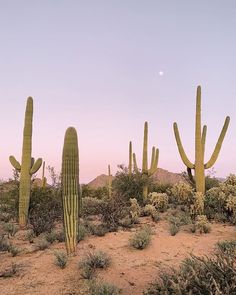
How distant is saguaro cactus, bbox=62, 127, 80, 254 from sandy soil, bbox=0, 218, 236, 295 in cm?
50

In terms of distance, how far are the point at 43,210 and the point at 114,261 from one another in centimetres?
698

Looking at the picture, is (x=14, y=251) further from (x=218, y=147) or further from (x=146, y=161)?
(x=146, y=161)

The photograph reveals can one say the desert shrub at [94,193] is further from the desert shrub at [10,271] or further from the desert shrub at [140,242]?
the desert shrub at [10,271]

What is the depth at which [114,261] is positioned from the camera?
25.6 ft

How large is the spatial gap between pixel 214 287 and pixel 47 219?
8.58 m

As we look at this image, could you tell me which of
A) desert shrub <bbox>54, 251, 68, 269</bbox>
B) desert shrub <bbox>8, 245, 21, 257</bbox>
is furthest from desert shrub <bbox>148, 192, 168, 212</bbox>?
desert shrub <bbox>54, 251, 68, 269</bbox>

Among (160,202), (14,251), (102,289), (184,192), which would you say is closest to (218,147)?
(184,192)

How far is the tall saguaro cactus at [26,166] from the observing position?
Answer: 13.0 metres

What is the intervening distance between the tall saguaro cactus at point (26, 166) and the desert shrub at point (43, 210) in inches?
17.3

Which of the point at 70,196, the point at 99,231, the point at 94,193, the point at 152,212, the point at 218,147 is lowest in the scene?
the point at 99,231

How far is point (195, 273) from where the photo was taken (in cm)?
463

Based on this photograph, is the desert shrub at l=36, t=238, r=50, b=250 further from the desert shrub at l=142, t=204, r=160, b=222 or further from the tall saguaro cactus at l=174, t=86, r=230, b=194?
the tall saguaro cactus at l=174, t=86, r=230, b=194

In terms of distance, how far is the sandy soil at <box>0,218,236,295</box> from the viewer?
645 centimetres

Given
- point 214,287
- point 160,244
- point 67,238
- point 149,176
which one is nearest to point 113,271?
point 67,238
